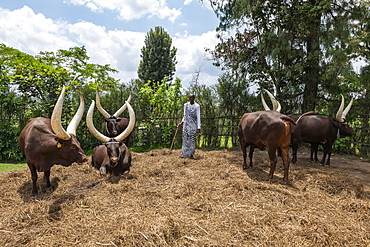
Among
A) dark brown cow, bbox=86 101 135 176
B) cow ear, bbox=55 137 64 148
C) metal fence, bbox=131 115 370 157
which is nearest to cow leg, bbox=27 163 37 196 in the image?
cow ear, bbox=55 137 64 148

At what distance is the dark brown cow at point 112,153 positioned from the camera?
4.06 metres

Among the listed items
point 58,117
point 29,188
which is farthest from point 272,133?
point 29,188

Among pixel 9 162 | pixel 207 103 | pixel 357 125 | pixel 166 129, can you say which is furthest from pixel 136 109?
pixel 357 125

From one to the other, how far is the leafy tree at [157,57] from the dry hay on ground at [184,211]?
837 inches

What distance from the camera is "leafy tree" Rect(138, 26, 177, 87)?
82.0ft

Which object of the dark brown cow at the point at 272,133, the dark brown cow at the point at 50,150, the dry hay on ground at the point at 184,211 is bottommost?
the dry hay on ground at the point at 184,211

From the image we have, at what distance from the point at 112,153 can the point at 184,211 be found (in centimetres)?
200

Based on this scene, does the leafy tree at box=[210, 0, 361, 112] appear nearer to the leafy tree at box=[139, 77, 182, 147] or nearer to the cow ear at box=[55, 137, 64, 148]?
the leafy tree at box=[139, 77, 182, 147]

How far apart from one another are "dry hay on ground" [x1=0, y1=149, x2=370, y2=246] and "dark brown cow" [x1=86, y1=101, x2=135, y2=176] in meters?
0.25

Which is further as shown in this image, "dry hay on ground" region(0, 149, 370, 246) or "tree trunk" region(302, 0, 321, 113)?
"tree trunk" region(302, 0, 321, 113)

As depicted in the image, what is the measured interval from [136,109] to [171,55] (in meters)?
18.5

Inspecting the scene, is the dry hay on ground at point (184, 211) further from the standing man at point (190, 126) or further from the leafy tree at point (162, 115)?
the leafy tree at point (162, 115)

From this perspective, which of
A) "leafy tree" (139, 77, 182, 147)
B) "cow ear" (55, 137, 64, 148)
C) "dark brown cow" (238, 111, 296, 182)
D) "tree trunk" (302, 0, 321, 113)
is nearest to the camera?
"cow ear" (55, 137, 64, 148)

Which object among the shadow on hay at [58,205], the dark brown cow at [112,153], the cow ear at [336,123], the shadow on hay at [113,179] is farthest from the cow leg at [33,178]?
the cow ear at [336,123]
